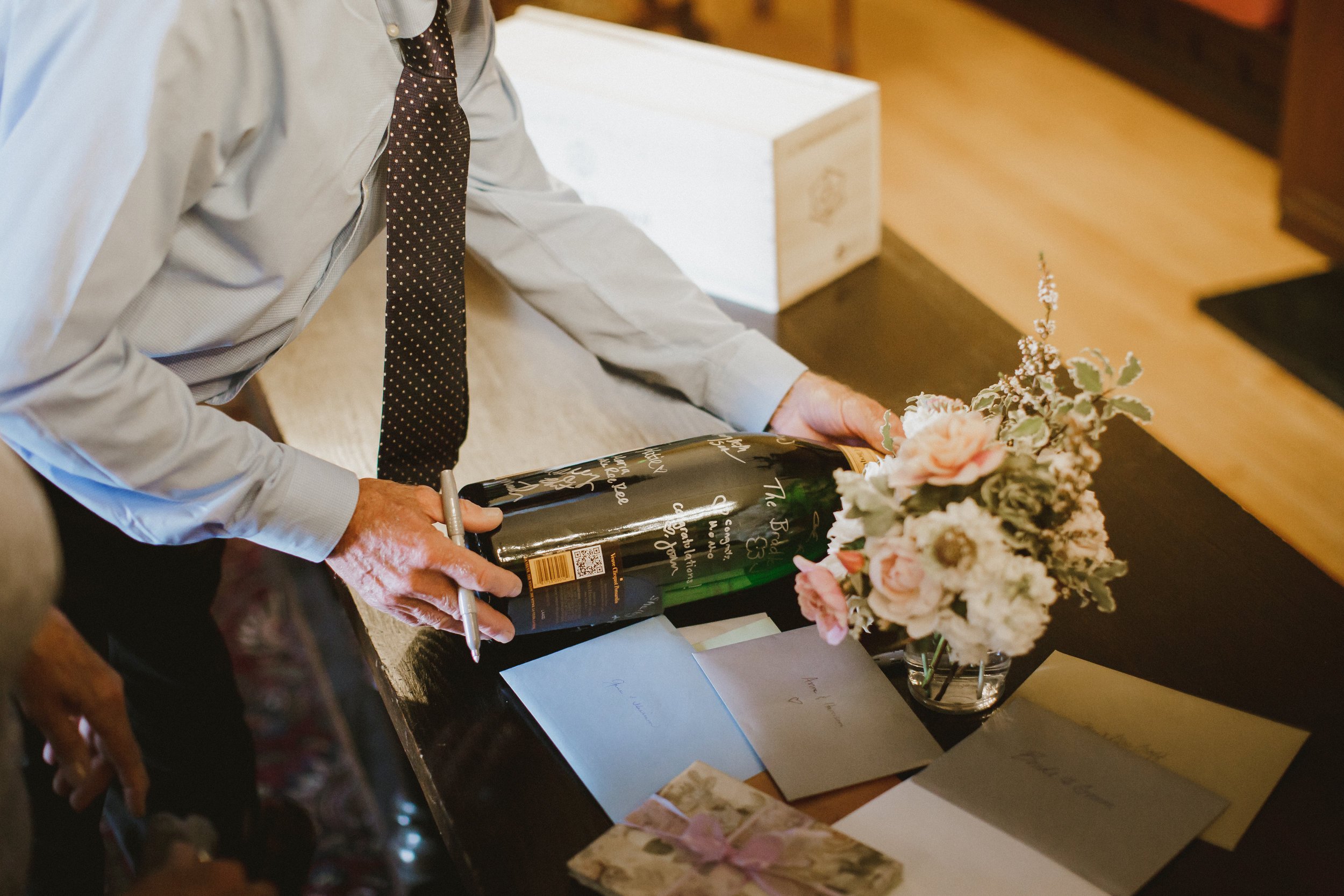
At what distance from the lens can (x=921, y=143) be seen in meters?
3.59

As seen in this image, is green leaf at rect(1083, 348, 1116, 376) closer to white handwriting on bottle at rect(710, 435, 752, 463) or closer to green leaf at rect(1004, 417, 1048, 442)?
green leaf at rect(1004, 417, 1048, 442)

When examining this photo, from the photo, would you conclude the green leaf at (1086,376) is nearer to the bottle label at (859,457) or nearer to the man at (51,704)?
the bottle label at (859,457)

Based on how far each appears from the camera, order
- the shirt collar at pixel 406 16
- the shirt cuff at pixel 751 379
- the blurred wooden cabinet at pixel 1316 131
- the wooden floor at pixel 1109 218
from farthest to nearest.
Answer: the blurred wooden cabinet at pixel 1316 131 → the wooden floor at pixel 1109 218 → the shirt cuff at pixel 751 379 → the shirt collar at pixel 406 16

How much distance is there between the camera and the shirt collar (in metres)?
1.07

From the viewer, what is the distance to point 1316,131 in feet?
8.79

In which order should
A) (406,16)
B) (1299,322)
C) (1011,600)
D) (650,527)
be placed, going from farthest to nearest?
(1299,322) → (406,16) → (650,527) → (1011,600)

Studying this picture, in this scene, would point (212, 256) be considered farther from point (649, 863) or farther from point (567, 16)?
point (567, 16)

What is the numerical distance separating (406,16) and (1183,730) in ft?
2.97

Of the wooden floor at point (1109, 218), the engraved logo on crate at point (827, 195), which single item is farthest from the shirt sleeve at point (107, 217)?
the wooden floor at point (1109, 218)

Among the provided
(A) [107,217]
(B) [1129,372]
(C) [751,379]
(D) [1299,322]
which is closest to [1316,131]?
(D) [1299,322]

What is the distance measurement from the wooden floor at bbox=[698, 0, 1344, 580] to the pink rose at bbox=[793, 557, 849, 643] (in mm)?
1341

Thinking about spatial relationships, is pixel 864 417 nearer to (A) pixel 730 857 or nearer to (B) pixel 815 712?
(B) pixel 815 712

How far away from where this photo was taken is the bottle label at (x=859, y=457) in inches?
39.2

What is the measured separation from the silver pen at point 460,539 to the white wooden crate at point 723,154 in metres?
0.70
